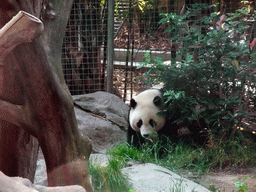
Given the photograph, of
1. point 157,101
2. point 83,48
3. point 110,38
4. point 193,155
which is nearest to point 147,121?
point 157,101

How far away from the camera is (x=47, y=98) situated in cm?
225

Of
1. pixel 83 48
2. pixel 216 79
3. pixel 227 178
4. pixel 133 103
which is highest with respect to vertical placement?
pixel 83 48

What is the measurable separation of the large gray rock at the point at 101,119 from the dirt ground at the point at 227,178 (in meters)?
1.57

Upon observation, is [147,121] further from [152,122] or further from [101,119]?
[101,119]

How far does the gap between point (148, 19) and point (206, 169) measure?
3.20m

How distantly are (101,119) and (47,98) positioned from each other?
3402 millimetres

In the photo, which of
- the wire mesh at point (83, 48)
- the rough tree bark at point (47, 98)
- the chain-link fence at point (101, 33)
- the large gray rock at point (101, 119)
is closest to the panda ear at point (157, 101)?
the large gray rock at point (101, 119)

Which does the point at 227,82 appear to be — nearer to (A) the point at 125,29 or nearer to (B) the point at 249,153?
(B) the point at 249,153

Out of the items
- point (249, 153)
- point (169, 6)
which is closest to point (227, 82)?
point (249, 153)

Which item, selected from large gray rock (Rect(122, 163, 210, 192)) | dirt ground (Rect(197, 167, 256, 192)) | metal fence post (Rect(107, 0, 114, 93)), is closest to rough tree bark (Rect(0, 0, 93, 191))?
large gray rock (Rect(122, 163, 210, 192))

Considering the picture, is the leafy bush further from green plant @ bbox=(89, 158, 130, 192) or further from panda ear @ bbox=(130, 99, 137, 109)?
green plant @ bbox=(89, 158, 130, 192)

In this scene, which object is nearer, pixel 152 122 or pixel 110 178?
pixel 110 178

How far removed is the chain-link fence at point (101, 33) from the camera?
6227mm

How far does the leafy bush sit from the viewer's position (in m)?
4.25
